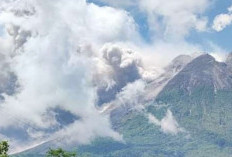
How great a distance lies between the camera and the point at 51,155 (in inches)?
4200

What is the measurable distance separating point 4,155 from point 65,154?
18.4 meters

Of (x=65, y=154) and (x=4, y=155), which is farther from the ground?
(x=65, y=154)

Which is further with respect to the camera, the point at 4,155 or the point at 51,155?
the point at 51,155

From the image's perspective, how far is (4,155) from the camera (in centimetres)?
8969

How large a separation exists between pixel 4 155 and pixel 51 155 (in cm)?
1796

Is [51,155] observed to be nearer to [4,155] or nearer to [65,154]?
[65,154]

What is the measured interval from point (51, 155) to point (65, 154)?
105 inches

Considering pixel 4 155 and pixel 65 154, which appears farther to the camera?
pixel 65 154

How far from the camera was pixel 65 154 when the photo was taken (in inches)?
4181

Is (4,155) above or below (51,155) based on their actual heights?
below

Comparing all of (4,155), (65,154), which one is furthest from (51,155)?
(4,155)
